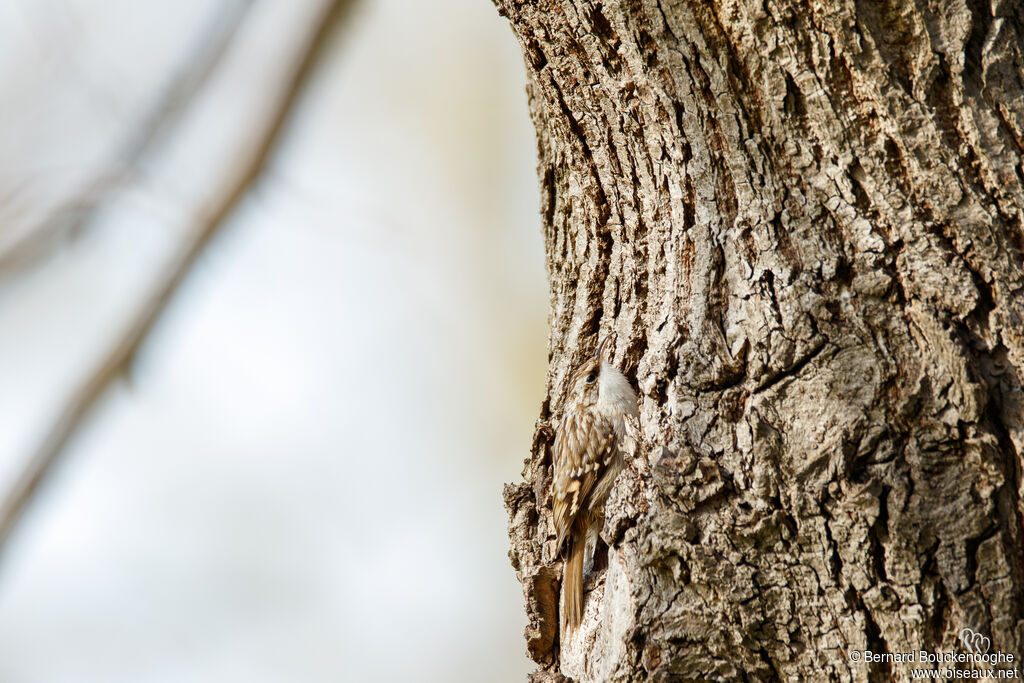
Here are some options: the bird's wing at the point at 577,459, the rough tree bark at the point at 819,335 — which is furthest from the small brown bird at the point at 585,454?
the rough tree bark at the point at 819,335

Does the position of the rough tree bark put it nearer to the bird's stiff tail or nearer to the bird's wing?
the bird's stiff tail

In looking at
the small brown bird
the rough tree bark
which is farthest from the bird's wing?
the rough tree bark

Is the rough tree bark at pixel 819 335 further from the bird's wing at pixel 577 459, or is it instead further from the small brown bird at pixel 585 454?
the bird's wing at pixel 577 459

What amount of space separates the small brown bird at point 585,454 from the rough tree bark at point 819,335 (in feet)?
0.41

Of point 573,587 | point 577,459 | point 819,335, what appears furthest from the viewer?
point 577,459

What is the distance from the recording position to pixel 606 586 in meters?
1.47

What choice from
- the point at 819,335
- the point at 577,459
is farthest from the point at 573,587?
the point at 819,335

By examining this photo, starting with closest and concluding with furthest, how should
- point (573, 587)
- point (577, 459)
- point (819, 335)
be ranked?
point (819, 335) < point (573, 587) < point (577, 459)

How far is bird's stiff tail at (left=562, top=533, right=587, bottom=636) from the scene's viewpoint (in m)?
1.57

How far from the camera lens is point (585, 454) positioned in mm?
1768

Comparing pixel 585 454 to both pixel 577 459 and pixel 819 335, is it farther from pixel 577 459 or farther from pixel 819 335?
pixel 819 335

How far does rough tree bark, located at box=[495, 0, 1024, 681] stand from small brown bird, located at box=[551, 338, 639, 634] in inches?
4.9

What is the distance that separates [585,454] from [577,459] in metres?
0.04

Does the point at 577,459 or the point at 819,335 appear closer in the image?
the point at 819,335
